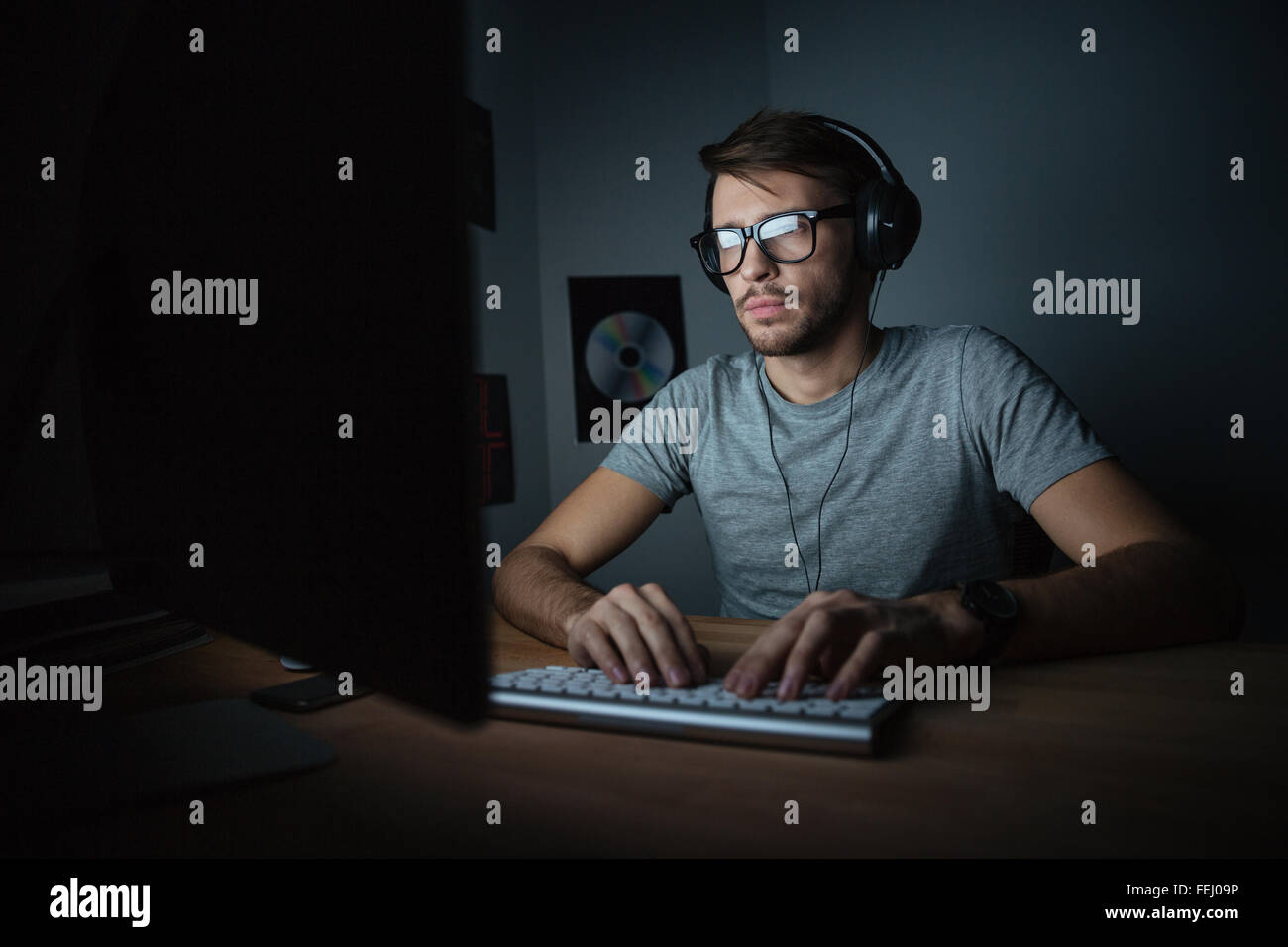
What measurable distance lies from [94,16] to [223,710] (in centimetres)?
115

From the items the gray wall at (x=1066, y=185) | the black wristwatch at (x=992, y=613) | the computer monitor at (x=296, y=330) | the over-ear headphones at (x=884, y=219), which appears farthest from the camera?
the gray wall at (x=1066, y=185)

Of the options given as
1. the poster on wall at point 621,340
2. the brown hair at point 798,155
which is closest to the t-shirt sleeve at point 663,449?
the brown hair at point 798,155

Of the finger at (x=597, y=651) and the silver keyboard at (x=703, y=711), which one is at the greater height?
the finger at (x=597, y=651)

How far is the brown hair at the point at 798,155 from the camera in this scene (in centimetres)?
139

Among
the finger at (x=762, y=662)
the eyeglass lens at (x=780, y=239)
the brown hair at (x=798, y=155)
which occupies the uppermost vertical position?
the brown hair at (x=798, y=155)

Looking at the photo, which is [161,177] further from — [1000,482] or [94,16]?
[1000,482]

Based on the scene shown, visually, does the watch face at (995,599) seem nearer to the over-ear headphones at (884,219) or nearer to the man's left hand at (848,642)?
the man's left hand at (848,642)

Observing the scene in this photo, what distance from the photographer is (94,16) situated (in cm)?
121

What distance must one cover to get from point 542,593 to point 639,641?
1.13 ft

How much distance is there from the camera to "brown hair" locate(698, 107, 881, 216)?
139cm

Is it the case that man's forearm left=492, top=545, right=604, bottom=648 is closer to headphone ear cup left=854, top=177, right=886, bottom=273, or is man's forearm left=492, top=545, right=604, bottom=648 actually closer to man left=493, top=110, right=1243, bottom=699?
man left=493, top=110, right=1243, bottom=699

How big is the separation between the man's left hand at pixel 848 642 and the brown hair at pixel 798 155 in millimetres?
916
